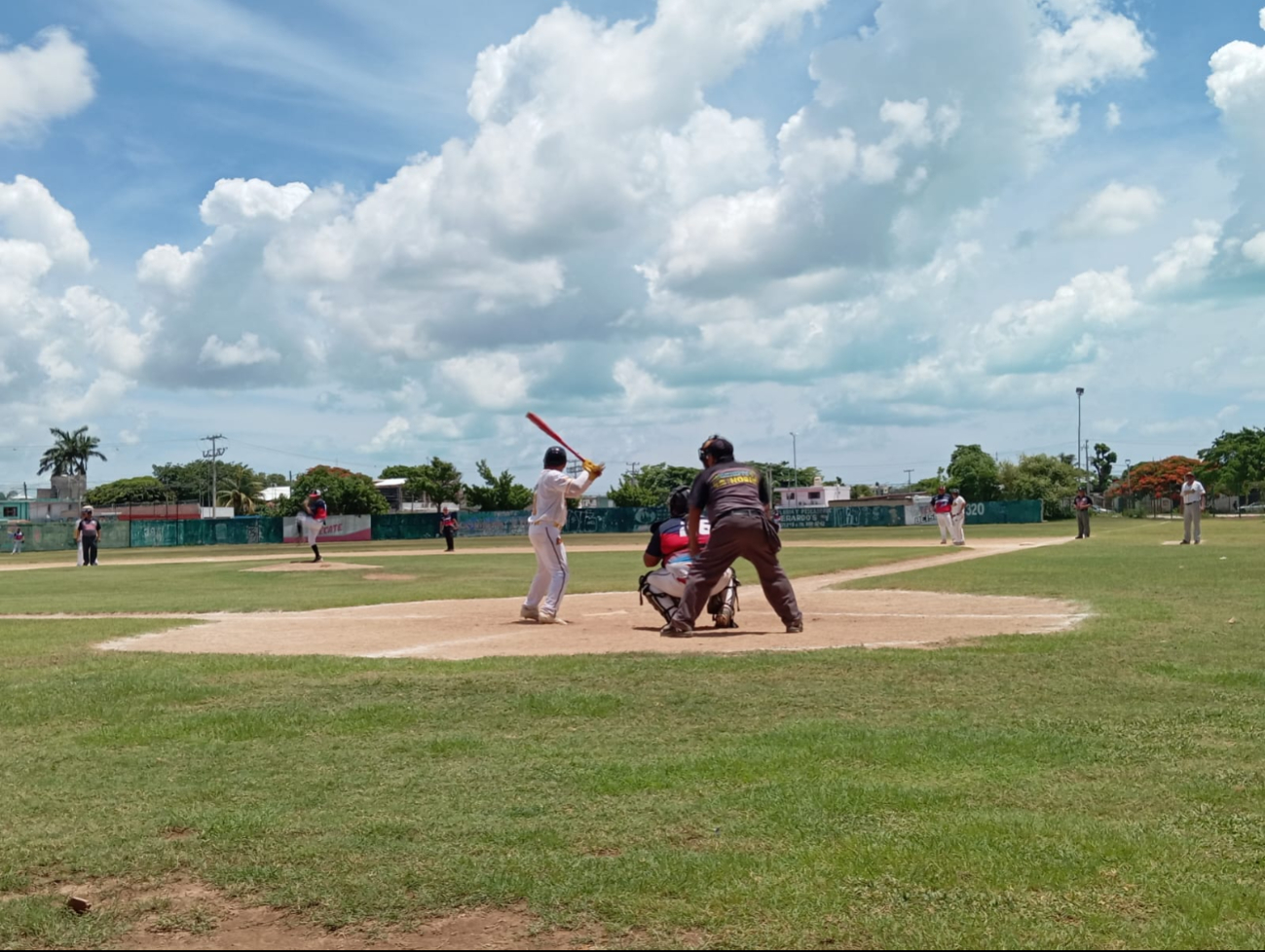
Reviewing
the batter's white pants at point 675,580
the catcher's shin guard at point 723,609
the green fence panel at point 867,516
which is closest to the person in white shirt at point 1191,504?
the catcher's shin guard at point 723,609

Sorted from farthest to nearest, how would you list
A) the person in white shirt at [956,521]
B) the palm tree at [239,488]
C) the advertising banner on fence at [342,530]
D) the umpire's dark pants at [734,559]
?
the palm tree at [239,488] → the advertising banner on fence at [342,530] → the person in white shirt at [956,521] → the umpire's dark pants at [734,559]

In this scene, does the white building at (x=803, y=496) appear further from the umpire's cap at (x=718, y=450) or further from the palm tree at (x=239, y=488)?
the umpire's cap at (x=718, y=450)

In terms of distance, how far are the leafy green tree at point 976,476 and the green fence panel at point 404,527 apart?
49134 millimetres

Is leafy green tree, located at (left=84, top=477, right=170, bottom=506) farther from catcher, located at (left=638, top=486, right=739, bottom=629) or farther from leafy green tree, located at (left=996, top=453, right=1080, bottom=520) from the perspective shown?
catcher, located at (left=638, top=486, right=739, bottom=629)

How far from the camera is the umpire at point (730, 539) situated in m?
10.8

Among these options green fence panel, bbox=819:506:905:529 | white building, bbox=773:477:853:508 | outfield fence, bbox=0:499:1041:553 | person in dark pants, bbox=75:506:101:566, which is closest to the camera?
person in dark pants, bbox=75:506:101:566

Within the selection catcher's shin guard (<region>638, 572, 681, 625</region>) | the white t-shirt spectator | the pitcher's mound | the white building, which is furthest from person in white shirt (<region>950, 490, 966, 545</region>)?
the white building

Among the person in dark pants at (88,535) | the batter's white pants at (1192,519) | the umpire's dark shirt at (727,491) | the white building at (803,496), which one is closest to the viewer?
the umpire's dark shirt at (727,491)

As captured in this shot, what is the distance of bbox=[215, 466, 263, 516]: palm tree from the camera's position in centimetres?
12488

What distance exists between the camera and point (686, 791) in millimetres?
4945

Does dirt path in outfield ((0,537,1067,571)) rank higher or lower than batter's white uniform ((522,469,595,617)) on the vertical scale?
lower

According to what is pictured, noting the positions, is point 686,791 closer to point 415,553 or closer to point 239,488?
point 415,553

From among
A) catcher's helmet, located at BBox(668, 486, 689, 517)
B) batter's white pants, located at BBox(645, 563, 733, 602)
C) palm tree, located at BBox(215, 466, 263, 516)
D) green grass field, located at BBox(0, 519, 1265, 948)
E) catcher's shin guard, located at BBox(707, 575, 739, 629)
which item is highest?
palm tree, located at BBox(215, 466, 263, 516)

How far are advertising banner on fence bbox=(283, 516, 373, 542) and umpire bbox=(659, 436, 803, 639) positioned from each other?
207 feet
